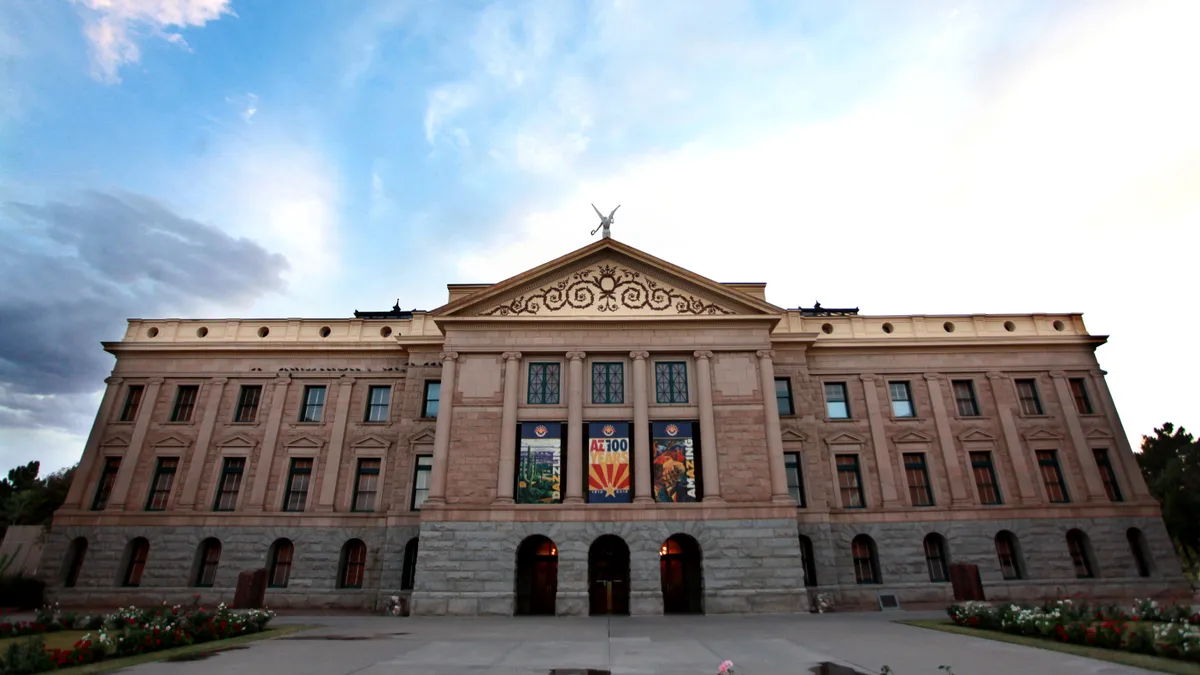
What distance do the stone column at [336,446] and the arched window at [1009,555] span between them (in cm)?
3346

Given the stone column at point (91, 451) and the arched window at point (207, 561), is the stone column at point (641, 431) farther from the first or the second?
the stone column at point (91, 451)

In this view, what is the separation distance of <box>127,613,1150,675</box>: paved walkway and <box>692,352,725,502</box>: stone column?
21.7 ft

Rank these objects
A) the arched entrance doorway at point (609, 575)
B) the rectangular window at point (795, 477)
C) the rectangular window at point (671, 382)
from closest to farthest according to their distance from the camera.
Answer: the arched entrance doorway at point (609, 575) → the rectangular window at point (671, 382) → the rectangular window at point (795, 477)

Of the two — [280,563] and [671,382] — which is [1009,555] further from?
[280,563]

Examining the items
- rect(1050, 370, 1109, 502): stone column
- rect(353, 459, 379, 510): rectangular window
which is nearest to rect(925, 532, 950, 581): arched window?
rect(1050, 370, 1109, 502): stone column

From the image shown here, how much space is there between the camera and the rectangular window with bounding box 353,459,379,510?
30.5 meters

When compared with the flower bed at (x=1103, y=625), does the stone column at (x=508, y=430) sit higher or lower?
higher

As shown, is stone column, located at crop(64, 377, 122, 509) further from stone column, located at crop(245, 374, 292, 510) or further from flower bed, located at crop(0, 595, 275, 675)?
flower bed, located at crop(0, 595, 275, 675)

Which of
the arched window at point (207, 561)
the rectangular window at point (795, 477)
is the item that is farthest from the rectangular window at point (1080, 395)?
the arched window at point (207, 561)

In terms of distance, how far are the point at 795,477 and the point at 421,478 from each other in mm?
19125

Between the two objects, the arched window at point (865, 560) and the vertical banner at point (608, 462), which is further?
the arched window at point (865, 560)

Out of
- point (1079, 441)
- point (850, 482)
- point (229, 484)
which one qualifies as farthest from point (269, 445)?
point (1079, 441)

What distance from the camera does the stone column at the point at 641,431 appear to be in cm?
2630

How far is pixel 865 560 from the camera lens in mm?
29500
